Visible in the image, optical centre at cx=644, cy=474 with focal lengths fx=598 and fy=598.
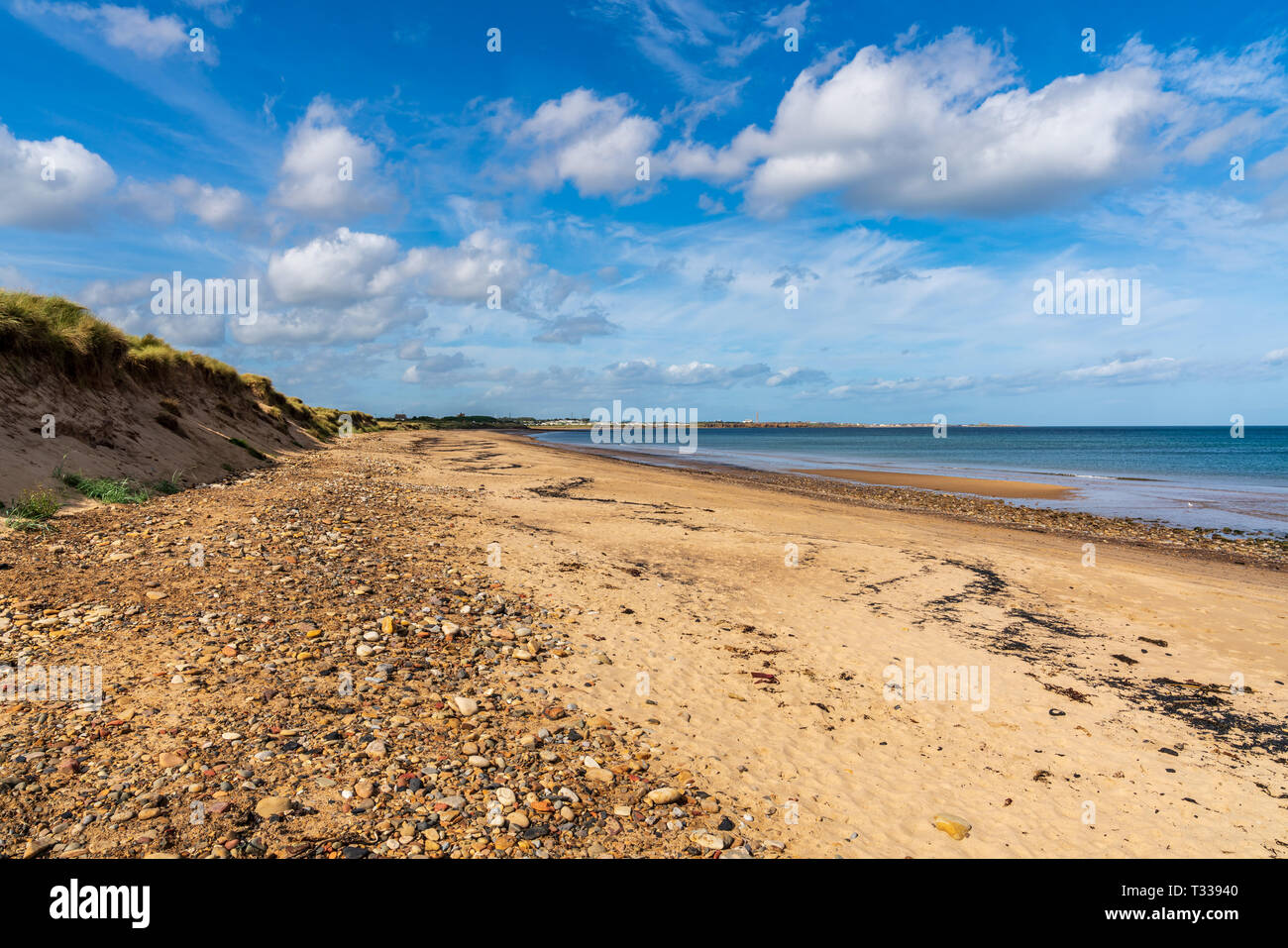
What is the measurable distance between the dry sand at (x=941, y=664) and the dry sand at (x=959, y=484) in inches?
734

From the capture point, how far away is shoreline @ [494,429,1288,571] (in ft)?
64.0

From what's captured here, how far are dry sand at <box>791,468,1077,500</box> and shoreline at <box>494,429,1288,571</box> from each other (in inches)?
98.8

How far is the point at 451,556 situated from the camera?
37.7 feet

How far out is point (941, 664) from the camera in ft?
28.6

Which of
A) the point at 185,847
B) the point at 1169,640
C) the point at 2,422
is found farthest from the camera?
the point at 2,422

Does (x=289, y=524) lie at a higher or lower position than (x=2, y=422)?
lower

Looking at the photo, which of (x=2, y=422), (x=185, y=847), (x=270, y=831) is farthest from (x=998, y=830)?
(x=2, y=422)

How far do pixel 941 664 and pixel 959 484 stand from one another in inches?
1388

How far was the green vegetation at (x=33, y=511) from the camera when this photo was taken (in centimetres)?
1026

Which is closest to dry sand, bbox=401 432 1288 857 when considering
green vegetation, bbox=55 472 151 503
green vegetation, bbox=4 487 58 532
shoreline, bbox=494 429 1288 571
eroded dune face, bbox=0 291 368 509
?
→ shoreline, bbox=494 429 1288 571

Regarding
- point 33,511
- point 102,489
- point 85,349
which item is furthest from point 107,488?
point 85,349
